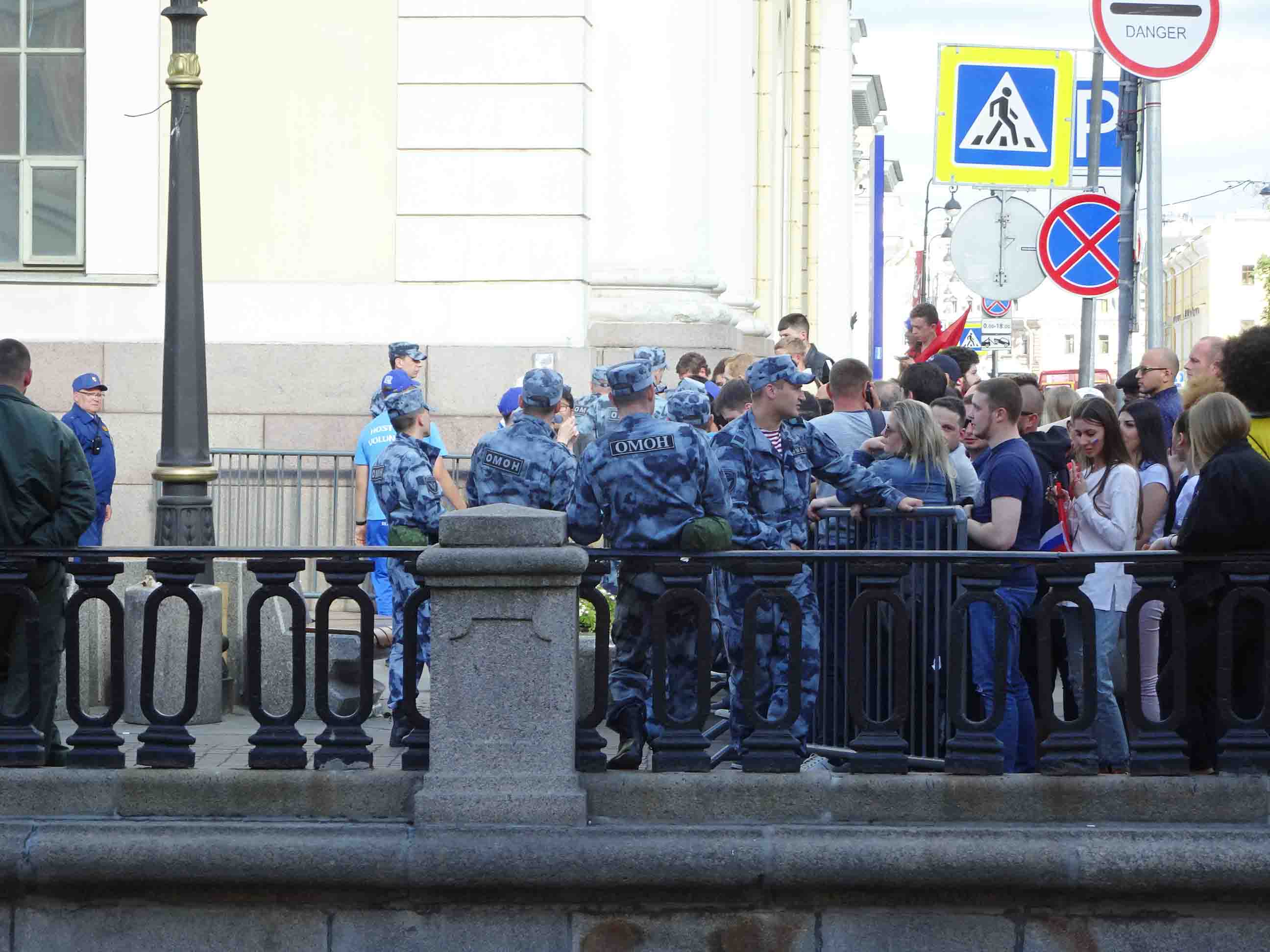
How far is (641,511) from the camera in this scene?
7254mm

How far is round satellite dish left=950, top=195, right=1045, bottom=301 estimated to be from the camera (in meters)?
12.3

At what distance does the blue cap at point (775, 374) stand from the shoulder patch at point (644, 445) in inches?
29.8

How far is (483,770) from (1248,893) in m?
2.57

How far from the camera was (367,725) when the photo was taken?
9781 millimetres

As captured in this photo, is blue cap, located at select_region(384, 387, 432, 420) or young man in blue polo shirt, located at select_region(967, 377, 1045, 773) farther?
blue cap, located at select_region(384, 387, 432, 420)

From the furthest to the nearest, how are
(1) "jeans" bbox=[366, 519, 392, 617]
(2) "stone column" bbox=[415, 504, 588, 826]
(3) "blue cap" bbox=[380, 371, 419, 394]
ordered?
(1) "jeans" bbox=[366, 519, 392, 617] → (3) "blue cap" bbox=[380, 371, 419, 394] → (2) "stone column" bbox=[415, 504, 588, 826]

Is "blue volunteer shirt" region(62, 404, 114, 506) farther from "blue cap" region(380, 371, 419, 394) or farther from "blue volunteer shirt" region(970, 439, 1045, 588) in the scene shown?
"blue volunteer shirt" region(970, 439, 1045, 588)

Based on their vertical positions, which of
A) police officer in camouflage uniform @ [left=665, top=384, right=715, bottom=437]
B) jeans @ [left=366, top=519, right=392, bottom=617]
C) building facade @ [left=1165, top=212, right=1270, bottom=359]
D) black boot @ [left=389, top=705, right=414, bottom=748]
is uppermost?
building facade @ [left=1165, top=212, right=1270, bottom=359]

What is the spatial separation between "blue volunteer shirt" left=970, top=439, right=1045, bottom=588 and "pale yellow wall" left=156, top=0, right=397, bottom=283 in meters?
7.00

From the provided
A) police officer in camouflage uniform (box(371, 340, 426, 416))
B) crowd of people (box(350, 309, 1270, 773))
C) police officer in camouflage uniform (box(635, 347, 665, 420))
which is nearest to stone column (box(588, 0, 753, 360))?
police officer in camouflage uniform (box(635, 347, 665, 420))

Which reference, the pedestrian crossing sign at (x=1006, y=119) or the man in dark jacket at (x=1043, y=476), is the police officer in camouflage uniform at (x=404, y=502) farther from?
the pedestrian crossing sign at (x=1006, y=119)

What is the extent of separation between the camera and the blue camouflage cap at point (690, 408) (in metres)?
8.05

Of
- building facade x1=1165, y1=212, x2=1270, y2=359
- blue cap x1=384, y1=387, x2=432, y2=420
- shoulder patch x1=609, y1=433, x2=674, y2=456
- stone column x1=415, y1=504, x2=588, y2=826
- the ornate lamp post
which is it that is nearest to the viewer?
stone column x1=415, y1=504, x2=588, y2=826

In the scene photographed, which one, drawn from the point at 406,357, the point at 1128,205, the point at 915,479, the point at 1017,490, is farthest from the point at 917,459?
the point at 406,357
